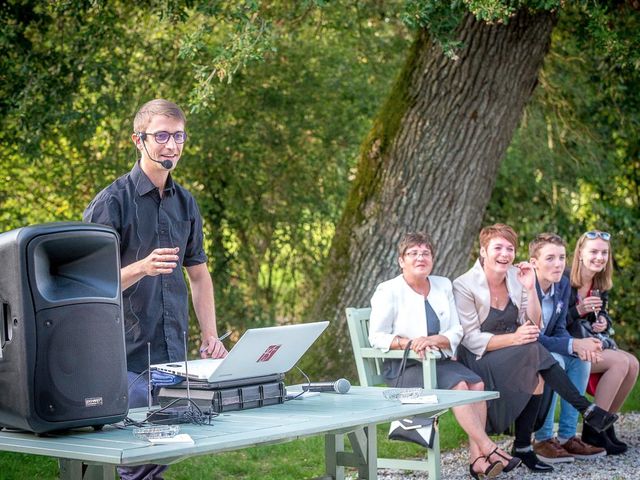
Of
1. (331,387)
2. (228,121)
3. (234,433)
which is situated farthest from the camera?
(228,121)

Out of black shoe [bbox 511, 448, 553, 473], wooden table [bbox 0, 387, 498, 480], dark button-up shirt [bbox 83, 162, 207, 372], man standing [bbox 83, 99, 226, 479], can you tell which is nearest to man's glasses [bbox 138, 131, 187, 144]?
man standing [bbox 83, 99, 226, 479]

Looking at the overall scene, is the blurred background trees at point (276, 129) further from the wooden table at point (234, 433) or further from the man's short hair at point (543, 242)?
the wooden table at point (234, 433)

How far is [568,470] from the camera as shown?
633 cm

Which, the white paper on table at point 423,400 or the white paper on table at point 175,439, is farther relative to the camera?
the white paper on table at point 423,400

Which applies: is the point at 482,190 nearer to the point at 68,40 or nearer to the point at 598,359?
the point at 598,359

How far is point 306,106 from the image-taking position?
1066 centimetres

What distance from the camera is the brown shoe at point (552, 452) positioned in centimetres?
659

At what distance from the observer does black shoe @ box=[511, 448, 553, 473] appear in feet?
20.4

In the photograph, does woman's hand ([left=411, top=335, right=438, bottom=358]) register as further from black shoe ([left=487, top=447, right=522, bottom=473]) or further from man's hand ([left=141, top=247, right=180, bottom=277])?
man's hand ([left=141, top=247, right=180, bottom=277])

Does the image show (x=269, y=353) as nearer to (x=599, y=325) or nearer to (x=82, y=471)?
(x=82, y=471)

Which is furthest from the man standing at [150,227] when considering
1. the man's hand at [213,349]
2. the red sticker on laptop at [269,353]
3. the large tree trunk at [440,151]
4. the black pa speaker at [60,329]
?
the large tree trunk at [440,151]

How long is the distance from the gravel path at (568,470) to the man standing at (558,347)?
0.13 metres

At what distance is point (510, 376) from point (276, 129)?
5.08 m

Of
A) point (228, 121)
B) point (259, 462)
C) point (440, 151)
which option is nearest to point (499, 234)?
point (259, 462)
